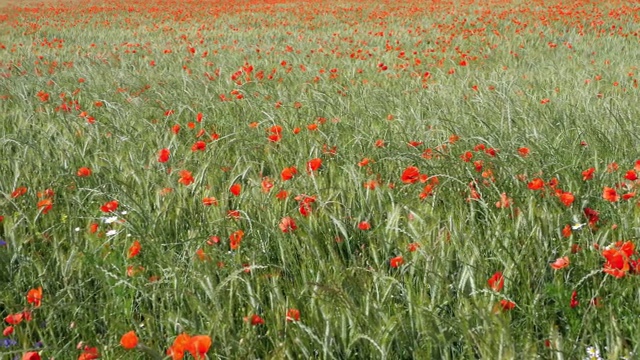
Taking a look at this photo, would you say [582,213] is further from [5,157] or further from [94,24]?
[94,24]

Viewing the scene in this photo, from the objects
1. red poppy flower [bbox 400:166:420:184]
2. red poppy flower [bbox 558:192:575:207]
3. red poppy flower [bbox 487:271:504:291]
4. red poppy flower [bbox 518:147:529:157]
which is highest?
red poppy flower [bbox 558:192:575:207]

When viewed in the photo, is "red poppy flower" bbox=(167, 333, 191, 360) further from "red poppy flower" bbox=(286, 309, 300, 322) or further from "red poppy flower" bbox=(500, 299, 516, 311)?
"red poppy flower" bbox=(500, 299, 516, 311)

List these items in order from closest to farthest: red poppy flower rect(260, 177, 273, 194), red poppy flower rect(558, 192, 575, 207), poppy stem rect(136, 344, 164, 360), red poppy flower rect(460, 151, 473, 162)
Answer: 1. poppy stem rect(136, 344, 164, 360)
2. red poppy flower rect(558, 192, 575, 207)
3. red poppy flower rect(260, 177, 273, 194)
4. red poppy flower rect(460, 151, 473, 162)

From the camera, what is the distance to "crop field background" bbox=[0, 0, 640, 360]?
134cm

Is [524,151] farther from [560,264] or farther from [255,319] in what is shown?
[255,319]

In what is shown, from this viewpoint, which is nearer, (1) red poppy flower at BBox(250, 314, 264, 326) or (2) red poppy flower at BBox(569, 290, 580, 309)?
(1) red poppy flower at BBox(250, 314, 264, 326)

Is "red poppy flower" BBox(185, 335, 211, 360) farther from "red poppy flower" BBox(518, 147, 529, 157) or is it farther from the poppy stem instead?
"red poppy flower" BBox(518, 147, 529, 157)

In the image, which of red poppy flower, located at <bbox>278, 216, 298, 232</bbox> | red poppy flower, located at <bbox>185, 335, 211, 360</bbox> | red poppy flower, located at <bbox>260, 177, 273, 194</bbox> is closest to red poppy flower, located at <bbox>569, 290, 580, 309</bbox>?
red poppy flower, located at <bbox>278, 216, 298, 232</bbox>

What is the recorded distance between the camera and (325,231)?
1.86 m

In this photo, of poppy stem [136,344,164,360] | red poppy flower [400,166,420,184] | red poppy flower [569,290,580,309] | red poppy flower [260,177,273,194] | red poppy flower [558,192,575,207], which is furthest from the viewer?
red poppy flower [260,177,273,194]

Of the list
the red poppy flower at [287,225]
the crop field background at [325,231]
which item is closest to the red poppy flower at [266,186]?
the crop field background at [325,231]

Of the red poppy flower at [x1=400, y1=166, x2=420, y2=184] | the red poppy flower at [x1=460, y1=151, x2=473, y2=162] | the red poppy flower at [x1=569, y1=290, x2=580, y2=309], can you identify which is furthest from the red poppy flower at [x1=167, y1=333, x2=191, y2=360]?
the red poppy flower at [x1=460, y1=151, x2=473, y2=162]

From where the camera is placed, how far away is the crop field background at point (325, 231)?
1.34 m

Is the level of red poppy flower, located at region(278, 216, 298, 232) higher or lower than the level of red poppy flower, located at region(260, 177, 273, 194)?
higher
